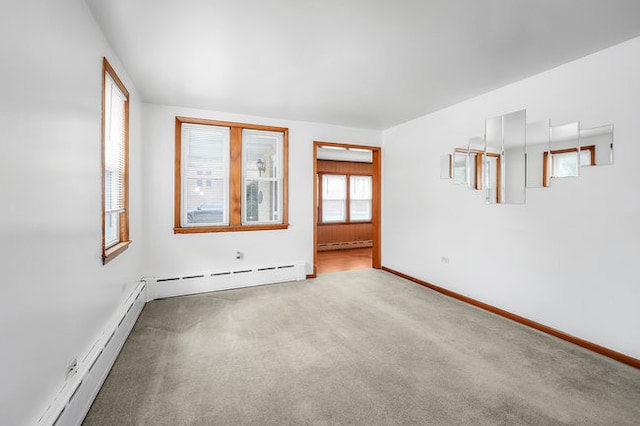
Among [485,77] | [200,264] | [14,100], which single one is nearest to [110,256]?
[14,100]

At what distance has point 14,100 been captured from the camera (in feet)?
4.16

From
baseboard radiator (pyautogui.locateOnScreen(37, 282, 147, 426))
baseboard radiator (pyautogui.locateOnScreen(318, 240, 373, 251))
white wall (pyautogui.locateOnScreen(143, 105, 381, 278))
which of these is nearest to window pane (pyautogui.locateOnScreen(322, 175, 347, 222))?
baseboard radiator (pyautogui.locateOnScreen(318, 240, 373, 251))

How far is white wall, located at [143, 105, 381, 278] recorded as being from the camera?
404cm

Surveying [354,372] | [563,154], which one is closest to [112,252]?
[354,372]

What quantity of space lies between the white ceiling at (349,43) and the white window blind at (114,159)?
380 millimetres

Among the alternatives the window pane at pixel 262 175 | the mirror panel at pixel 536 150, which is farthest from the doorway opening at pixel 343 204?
the mirror panel at pixel 536 150

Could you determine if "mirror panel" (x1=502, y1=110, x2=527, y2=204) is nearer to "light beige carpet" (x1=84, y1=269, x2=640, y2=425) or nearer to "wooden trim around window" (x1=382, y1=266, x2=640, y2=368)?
"wooden trim around window" (x1=382, y1=266, x2=640, y2=368)

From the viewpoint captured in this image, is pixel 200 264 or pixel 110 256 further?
pixel 200 264

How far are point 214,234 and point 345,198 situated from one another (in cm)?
493

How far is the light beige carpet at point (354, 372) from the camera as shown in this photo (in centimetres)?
184

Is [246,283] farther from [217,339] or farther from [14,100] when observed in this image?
[14,100]

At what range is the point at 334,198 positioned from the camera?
8539mm

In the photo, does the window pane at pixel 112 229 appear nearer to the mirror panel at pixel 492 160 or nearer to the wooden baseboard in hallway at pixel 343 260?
the wooden baseboard in hallway at pixel 343 260

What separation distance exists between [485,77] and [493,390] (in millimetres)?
2996
